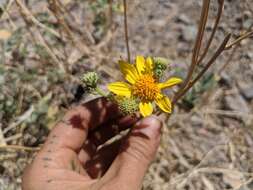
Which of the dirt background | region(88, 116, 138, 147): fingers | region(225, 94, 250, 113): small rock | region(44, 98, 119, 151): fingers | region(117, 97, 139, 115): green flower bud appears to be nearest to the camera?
region(117, 97, 139, 115): green flower bud

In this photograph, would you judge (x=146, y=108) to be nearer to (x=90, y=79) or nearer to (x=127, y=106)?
(x=127, y=106)

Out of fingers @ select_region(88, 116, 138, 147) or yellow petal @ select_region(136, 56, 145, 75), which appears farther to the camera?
fingers @ select_region(88, 116, 138, 147)

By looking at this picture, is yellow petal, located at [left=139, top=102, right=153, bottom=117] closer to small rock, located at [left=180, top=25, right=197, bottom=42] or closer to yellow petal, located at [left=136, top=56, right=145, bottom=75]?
yellow petal, located at [left=136, top=56, right=145, bottom=75]

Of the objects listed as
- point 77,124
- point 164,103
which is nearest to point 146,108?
point 164,103

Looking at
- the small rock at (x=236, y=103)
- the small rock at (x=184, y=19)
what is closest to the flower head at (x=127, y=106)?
the small rock at (x=236, y=103)

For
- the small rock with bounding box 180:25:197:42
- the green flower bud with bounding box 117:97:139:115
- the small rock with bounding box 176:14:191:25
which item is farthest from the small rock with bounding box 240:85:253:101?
the green flower bud with bounding box 117:97:139:115

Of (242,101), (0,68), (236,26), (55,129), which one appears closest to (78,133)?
(55,129)
